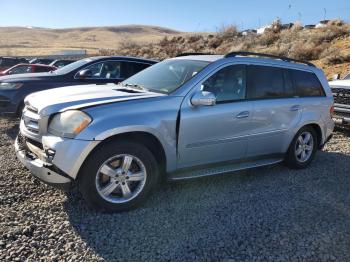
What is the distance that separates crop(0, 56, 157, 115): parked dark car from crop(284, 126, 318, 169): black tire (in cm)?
457

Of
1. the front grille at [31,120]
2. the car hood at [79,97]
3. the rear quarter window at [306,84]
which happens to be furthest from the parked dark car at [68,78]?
the rear quarter window at [306,84]

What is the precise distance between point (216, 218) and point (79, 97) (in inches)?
79.5

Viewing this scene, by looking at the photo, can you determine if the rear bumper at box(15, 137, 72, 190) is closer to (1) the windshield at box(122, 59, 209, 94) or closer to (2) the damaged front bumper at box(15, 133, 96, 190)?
(2) the damaged front bumper at box(15, 133, 96, 190)

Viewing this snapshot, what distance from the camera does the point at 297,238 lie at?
4301 millimetres

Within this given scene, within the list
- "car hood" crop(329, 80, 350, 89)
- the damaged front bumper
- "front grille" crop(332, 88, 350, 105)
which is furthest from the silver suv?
"car hood" crop(329, 80, 350, 89)

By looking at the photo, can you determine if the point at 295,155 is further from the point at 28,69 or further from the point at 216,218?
the point at 28,69

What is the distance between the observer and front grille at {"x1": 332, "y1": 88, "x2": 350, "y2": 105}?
372 inches

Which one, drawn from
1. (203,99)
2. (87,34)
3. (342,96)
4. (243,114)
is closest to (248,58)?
(243,114)

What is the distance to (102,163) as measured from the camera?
4.47 meters

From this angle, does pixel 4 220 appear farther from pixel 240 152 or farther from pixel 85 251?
pixel 240 152

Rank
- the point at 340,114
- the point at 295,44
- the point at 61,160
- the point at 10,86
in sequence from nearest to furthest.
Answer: the point at 61,160 < the point at 10,86 < the point at 340,114 < the point at 295,44

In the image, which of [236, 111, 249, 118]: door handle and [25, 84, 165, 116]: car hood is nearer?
[25, 84, 165, 116]: car hood

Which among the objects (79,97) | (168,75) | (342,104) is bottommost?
(342,104)

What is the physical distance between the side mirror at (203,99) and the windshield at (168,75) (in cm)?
30
